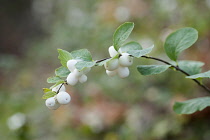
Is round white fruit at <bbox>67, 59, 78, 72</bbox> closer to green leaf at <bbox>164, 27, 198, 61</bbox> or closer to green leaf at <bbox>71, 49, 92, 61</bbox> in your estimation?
green leaf at <bbox>71, 49, 92, 61</bbox>

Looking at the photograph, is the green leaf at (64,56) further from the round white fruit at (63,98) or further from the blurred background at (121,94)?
the blurred background at (121,94)

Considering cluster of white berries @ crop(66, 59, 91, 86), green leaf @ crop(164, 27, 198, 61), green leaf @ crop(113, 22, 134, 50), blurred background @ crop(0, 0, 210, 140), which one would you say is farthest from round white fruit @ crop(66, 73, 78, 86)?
blurred background @ crop(0, 0, 210, 140)

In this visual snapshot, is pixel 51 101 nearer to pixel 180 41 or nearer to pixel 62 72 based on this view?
pixel 62 72

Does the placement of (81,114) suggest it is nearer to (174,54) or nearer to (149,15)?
(149,15)

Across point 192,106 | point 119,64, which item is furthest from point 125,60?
point 192,106

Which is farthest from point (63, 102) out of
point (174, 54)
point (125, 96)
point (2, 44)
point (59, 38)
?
point (2, 44)
